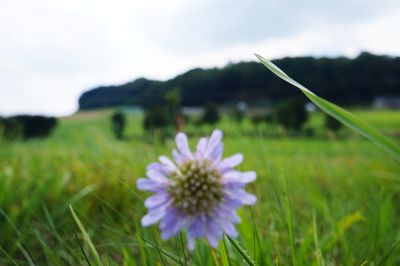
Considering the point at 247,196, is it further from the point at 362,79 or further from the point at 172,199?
the point at 362,79

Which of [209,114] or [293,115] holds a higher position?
[209,114]

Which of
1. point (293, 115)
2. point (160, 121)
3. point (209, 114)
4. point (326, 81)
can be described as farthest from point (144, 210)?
point (326, 81)

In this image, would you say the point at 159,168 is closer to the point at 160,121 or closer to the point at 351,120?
the point at 351,120

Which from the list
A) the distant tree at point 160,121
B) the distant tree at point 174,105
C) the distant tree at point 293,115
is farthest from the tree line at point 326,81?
the distant tree at point 174,105

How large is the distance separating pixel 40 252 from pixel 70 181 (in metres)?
0.74

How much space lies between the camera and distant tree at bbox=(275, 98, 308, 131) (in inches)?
1853

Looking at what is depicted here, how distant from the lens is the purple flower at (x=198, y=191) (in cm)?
58

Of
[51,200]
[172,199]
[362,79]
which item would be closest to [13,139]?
[51,200]

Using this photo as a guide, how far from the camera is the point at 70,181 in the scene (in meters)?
2.63

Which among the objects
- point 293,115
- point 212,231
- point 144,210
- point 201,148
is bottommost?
point 293,115

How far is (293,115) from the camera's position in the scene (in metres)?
47.8

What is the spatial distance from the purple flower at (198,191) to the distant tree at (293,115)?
154 feet

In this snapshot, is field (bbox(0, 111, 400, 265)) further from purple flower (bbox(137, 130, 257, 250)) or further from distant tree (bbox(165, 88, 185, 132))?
purple flower (bbox(137, 130, 257, 250))

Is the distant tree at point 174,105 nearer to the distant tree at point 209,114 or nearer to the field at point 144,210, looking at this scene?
the field at point 144,210
